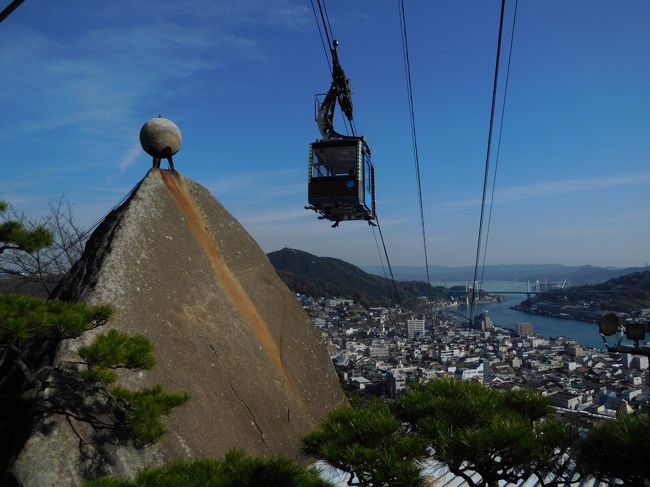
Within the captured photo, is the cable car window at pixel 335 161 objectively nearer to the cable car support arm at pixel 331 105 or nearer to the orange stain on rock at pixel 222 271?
the cable car support arm at pixel 331 105

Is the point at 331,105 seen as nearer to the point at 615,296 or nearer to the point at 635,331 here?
the point at 635,331

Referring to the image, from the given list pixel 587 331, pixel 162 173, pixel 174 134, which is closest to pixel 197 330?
pixel 162 173

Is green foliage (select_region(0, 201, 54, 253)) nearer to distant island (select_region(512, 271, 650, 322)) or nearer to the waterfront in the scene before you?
distant island (select_region(512, 271, 650, 322))

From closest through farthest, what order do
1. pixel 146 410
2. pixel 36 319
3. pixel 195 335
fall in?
pixel 36 319 → pixel 146 410 → pixel 195 335

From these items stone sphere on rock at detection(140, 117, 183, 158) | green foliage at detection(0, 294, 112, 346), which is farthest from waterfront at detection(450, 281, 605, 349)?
green foliage at detection(0, 294, 112, 346)

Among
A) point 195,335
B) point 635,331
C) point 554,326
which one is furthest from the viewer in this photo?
point 554,326

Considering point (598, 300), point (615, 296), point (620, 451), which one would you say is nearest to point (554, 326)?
point (598, 300)

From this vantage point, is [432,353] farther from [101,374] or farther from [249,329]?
[101,374]
